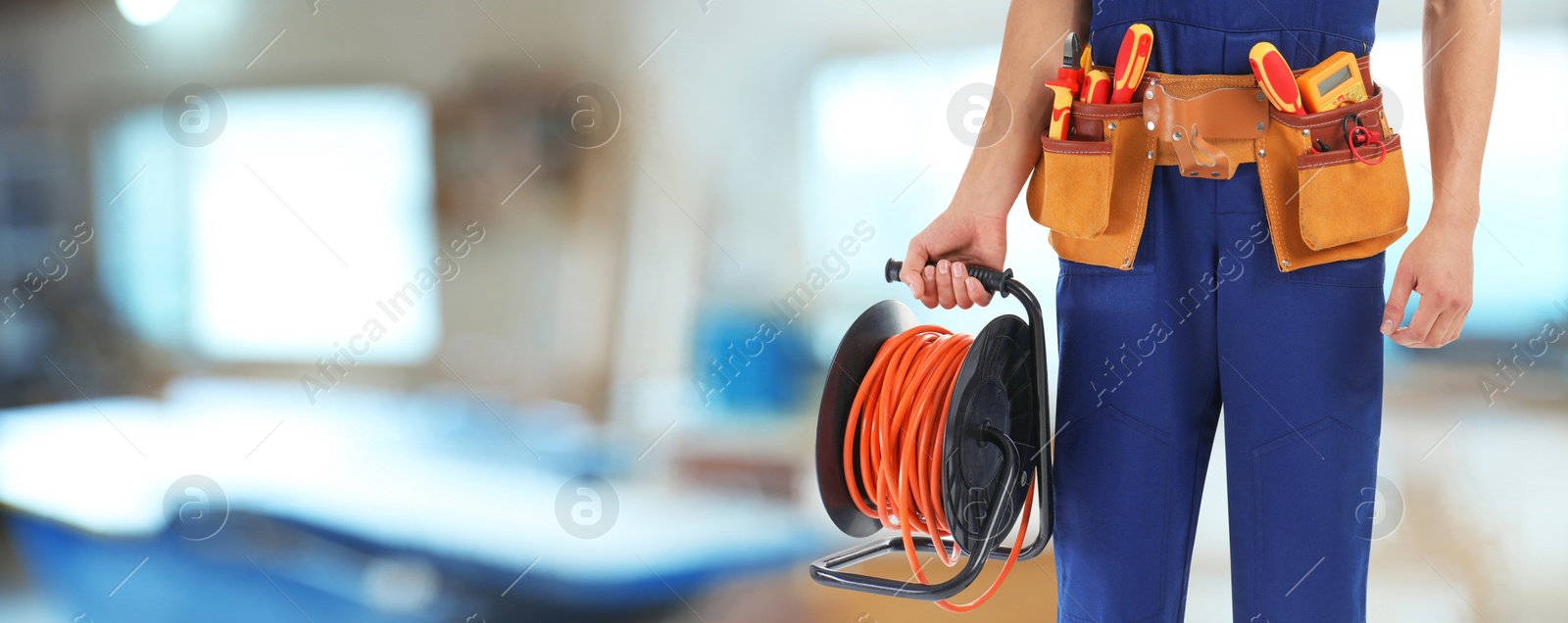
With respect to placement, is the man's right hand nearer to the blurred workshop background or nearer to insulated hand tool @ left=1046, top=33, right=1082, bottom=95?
insulated hand tool @ left=1046, top=33, right=1082, bottom=95

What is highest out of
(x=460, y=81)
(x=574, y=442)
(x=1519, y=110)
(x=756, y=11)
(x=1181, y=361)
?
(x=460, y=81)

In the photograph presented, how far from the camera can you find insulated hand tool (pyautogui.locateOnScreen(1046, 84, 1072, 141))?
111 centimetres

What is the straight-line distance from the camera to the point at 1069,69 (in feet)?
3.63

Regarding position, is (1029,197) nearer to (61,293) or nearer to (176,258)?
(176,258)

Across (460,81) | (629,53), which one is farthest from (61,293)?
(629,53)

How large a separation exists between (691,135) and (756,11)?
40 cm

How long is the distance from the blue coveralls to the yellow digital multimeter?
0.03 m

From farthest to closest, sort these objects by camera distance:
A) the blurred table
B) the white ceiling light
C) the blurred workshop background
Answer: the white ceiling light < the blurred table < the blurred workshop background

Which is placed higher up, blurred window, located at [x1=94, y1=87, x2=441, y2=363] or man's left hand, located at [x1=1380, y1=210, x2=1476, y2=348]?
blurred window, located at [x1=94, y1=87, x2=441, y2=363]

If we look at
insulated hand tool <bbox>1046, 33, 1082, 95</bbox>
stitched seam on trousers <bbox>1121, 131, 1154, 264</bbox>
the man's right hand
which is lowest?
stitched seam on trousers <bbox>1121, 131, 1154, 264</bbox>

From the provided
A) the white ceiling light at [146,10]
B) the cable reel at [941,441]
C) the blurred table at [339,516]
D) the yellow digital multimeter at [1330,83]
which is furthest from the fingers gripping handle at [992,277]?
the white ceiling light at [146,10]

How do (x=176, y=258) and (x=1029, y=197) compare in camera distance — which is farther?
(x=176, y=258)

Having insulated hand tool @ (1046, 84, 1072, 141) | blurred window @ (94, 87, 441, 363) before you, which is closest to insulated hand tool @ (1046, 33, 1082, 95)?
insulated hand tool @ (1046, 84, 1072, 141)

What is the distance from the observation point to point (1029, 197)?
48.3 inches
